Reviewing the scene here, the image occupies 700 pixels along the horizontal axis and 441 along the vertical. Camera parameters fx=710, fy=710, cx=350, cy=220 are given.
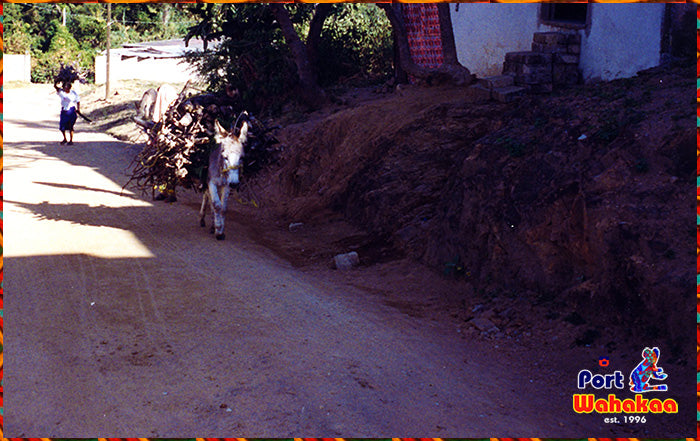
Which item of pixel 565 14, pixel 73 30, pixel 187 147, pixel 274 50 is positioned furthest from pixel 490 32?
pixel 73 30

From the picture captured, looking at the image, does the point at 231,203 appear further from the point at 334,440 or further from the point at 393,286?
the point at 334,440

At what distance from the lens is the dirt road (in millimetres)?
5016

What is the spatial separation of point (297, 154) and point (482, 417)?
1070 centimetres

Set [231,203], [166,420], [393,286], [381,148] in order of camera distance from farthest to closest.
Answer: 1. [231,203]
2. [381,148]
3. [393,286]
4. [166,420]

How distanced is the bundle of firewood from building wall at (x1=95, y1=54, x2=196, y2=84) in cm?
2853

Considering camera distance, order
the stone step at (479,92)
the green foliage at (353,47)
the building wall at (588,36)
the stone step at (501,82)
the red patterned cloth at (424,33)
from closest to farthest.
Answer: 1. the building wall at (588,36)
2. the stone step at (479,92)
3. the stone step at (501,82)
4. the red patterned cloth at (424,33)
5. the green foliage at (353,47)

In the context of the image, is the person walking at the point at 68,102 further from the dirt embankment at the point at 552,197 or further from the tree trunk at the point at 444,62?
the dirt embankment at the point at 552,197

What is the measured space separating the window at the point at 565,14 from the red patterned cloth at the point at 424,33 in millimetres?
3364

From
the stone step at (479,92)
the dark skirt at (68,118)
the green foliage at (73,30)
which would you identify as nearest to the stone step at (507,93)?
the stone step at (479,92)

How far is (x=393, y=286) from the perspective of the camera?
29.6ft

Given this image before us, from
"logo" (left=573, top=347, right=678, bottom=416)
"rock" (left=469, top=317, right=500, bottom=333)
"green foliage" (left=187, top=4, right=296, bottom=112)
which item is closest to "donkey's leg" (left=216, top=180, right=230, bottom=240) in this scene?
"rock" (left=469, top=317, right=500, bottom=333)

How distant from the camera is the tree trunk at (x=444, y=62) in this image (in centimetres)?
1375

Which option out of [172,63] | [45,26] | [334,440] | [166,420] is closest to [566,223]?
[334,440]

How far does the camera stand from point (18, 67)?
40188mm
